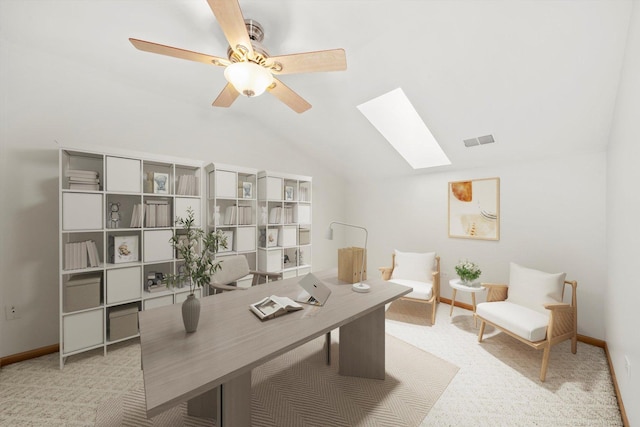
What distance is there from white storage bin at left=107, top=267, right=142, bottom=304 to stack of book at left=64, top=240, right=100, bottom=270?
0.19 meters

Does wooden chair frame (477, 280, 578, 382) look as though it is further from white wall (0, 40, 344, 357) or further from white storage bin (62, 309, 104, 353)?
white wall (0, 40, 344, 357)

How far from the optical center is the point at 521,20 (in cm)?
182

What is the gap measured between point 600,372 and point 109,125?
5595 millimetres

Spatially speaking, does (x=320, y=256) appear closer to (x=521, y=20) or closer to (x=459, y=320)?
(x=459, y=320)

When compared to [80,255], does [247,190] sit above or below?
above

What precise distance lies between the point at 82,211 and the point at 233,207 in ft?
5.00

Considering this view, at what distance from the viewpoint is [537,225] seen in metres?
3.10

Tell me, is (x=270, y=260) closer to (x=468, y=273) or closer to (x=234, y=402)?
(x=234, y=402)

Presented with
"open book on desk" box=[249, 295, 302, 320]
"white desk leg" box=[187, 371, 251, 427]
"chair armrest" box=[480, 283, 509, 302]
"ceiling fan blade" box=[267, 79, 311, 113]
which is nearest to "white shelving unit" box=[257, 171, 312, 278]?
"ceiling fan blade" box=[267, 79, 311, 113]

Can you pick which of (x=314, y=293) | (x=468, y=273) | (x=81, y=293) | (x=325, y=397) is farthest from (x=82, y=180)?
(x=468, y=273)

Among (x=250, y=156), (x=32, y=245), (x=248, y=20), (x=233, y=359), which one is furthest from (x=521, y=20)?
(x=32, y=245)

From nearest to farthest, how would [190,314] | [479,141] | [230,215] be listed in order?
[190,314] → [479,141] → [230,215]

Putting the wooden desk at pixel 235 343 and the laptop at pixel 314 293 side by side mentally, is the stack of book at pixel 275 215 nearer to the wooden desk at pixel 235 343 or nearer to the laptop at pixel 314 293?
the wooden desk at pixel 235 343

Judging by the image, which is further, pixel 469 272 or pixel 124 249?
pixel 469 272
